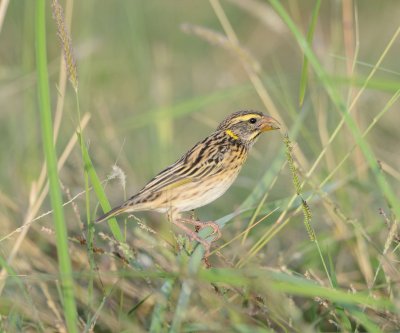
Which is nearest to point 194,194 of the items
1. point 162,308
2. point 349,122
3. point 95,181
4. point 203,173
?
point 203,173

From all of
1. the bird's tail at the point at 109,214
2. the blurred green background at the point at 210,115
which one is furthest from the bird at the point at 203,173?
the blurred green background at the point at 210,115

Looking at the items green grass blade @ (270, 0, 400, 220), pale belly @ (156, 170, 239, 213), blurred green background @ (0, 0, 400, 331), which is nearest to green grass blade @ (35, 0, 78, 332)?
blurred green background @ (0, 0, 400, 331)

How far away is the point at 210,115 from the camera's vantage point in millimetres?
8375

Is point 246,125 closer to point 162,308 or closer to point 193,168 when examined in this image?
point 193,168

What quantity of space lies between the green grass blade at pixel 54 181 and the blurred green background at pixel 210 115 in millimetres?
187

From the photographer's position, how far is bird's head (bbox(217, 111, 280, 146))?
4715 mm

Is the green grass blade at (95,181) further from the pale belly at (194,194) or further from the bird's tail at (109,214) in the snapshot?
the pale belly at (194,194)

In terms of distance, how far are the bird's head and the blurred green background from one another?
0.55 feet

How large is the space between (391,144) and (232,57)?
11.5 feet

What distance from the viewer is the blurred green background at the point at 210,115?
15.2 ft

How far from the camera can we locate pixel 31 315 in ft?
11.8

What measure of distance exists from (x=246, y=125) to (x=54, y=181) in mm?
1895

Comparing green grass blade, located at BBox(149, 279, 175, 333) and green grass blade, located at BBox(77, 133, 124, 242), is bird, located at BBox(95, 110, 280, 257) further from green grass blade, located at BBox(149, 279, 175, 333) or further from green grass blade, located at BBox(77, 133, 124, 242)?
green grass blade, located at BBox(149, 279, 175, 333)

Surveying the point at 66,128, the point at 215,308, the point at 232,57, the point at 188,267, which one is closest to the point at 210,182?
the point at 215,308
